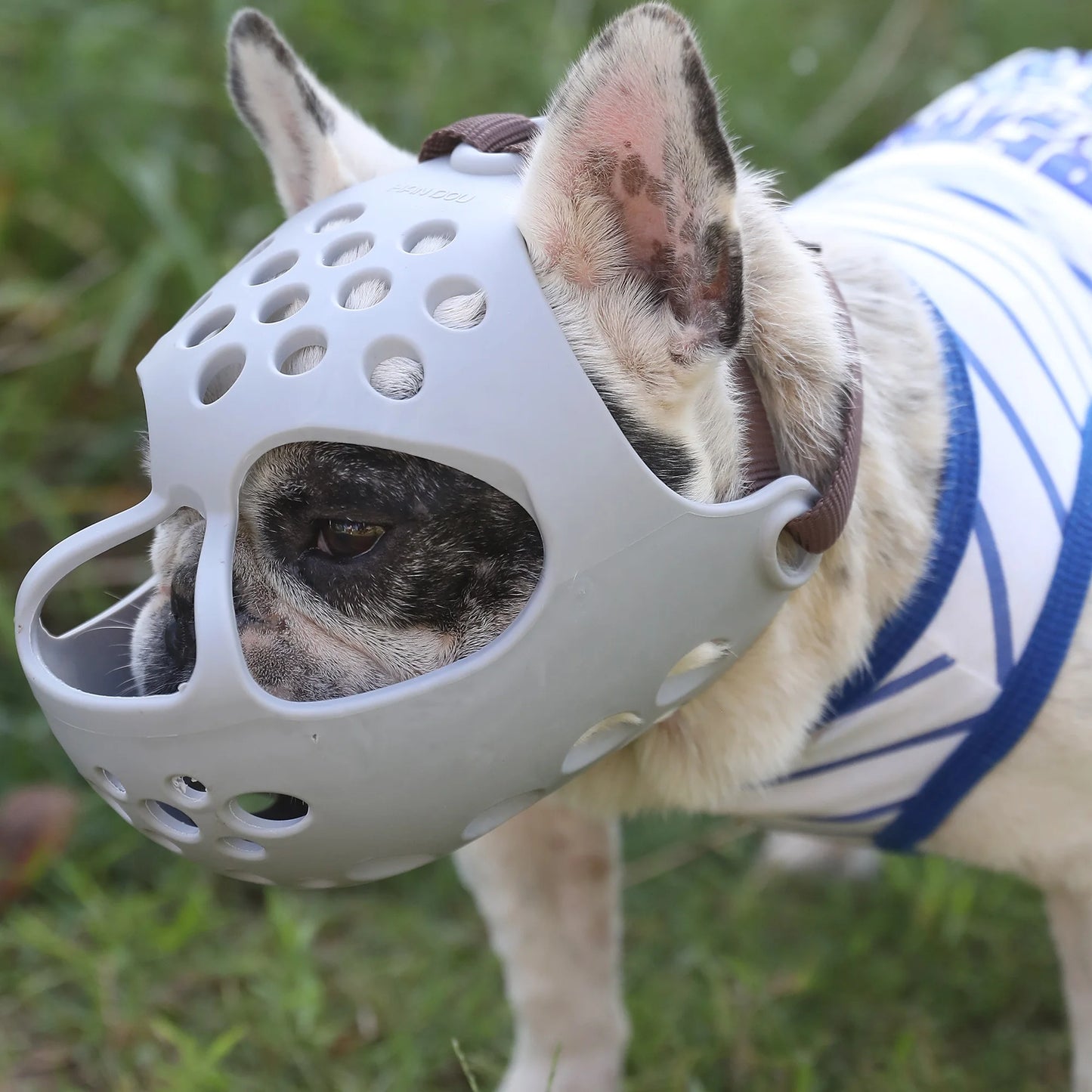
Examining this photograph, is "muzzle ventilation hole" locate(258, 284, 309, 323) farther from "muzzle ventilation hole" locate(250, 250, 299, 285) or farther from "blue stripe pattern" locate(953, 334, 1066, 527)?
"blue stripe pattern" locate(953, 334, 1066, 527)

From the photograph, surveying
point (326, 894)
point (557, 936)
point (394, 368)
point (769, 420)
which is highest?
point (394, 368)

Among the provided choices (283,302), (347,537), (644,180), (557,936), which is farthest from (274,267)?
(557,936)

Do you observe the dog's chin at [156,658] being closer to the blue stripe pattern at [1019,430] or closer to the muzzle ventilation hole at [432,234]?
the muzzle ventilation hole at [432,234]

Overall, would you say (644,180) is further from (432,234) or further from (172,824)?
(172,824)

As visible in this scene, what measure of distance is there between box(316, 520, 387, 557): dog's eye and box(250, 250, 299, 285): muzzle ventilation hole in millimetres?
270

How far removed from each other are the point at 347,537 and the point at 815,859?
183 cm

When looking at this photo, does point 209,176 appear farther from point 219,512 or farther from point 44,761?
point 219,512

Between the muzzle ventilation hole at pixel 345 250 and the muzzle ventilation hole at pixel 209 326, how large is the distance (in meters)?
0.12

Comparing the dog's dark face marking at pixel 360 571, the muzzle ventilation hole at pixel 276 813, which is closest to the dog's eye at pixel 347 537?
the dog's dark face marking at pixel 360 571

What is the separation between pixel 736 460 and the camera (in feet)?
5.02

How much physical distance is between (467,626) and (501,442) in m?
0.26

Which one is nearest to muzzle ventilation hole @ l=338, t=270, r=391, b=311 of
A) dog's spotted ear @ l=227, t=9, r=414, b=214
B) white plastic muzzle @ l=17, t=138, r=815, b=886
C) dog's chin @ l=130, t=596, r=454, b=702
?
white plastic muzzle @ l=17, t=138, r=815, b=886

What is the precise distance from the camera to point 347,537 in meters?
1.44

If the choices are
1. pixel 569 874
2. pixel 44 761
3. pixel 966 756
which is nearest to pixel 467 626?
pixel 966 756
